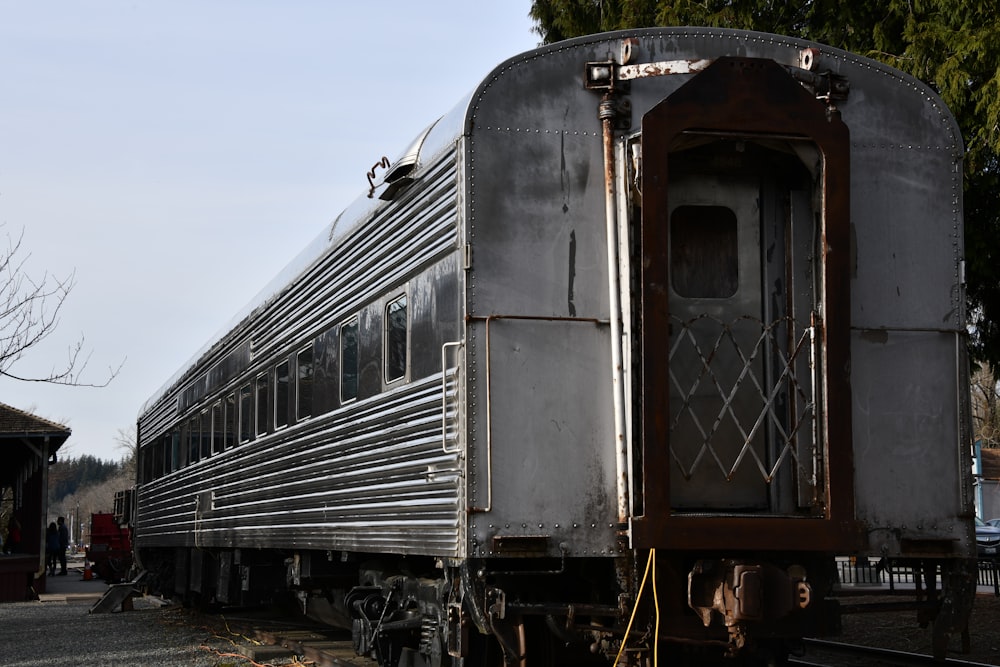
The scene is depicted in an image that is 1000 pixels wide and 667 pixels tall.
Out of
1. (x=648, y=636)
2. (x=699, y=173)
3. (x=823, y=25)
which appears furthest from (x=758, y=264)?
(x=823, y=25)

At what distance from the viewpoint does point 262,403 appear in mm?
12164

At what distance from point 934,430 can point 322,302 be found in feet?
16.2

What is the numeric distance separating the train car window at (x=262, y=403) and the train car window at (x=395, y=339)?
3873 millimetres

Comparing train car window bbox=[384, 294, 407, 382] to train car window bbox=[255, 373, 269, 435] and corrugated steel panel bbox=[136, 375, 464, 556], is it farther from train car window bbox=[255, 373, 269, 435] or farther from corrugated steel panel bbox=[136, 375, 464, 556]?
train car window bbox=[255, 373, 269, 435]

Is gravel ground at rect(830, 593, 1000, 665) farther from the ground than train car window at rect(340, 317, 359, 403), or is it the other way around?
train car window at rect(340, 317, 359, 403)

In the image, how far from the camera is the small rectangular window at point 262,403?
12000 millimetres

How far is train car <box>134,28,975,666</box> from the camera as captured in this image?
6520 millimetres

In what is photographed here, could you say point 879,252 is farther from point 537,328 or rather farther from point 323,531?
point 323,531

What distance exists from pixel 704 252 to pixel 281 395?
533cm

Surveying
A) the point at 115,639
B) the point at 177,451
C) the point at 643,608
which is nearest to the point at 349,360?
the point at 643,608

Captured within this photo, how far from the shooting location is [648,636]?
21.3ft

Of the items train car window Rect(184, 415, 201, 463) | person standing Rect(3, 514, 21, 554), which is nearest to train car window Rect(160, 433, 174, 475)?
train car window Rect(184, 415, 201, 463)

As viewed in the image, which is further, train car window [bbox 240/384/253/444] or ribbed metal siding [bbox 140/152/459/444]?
train car window [bbox 240/384/253/444]

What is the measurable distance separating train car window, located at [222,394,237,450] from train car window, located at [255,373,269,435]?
4.17 feet
